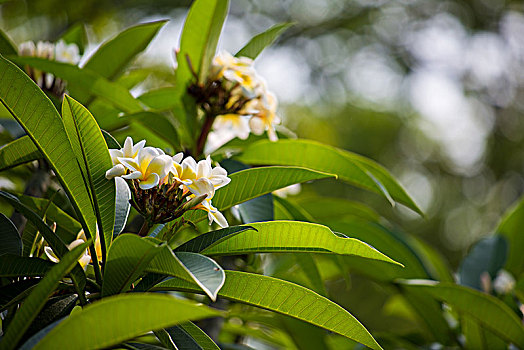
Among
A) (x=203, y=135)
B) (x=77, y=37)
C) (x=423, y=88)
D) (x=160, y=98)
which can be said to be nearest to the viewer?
(x=203, y=135)

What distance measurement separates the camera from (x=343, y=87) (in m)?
5.65

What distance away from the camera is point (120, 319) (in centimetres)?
38

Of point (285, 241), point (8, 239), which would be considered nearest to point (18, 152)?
point (8, 239)

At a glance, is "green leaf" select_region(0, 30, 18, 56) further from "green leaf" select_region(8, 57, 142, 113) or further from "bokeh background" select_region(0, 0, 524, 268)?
"bokeh background" select_region(0, 0, 524, 268)

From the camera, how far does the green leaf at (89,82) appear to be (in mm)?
847

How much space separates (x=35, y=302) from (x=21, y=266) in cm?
12

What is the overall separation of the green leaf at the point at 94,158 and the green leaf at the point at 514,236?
1026 mm

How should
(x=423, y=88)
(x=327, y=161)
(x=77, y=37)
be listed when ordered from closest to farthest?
(x=327, y=161) < (x=77, y=37) < (x=423, y=88)

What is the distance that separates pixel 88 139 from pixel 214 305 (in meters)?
0.48

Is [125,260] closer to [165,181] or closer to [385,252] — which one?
[165,181]

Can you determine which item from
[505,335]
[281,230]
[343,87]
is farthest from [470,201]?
[281,230]

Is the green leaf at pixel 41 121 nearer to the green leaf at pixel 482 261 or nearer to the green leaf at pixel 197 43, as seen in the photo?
the green leaf at pixel 197 43

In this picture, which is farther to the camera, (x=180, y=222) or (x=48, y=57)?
(x=48, y=57)

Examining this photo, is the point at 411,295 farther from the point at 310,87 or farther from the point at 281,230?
the point at 310,87
